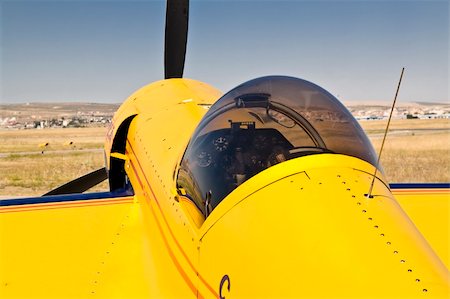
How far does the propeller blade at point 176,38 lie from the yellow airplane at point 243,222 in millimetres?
3366

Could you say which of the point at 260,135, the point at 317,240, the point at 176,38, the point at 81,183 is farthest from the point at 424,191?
the point at 81,183

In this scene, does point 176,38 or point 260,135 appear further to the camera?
point 176,38

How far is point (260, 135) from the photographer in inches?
119

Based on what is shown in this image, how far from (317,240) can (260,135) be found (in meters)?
1.10

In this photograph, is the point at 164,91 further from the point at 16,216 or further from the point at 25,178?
the point at 25,178

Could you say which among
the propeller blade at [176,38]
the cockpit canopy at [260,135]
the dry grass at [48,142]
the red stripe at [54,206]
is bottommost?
the dry grass at [48,142]

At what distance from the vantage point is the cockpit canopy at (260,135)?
2.73 m

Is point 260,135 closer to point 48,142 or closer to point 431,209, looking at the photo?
point 431,209

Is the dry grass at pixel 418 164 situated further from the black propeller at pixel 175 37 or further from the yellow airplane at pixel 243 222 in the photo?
the yellow airplane at pixel 243 222

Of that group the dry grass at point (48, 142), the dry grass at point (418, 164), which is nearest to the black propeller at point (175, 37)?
the dry grass at point (418, 164)

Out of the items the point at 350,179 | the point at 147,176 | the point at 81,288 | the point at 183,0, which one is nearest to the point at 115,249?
the point at 81,288

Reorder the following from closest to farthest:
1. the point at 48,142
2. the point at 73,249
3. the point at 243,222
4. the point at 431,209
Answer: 1. the point at 243,222
2. the point at 73,249
3. the point at 431,209
4. the point at 48,142

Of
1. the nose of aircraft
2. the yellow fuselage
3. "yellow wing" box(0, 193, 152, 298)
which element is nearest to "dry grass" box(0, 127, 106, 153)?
"yellow wing" box(0, 193, 152, 298)

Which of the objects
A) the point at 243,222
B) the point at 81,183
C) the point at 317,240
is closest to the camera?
the point at 317,240
